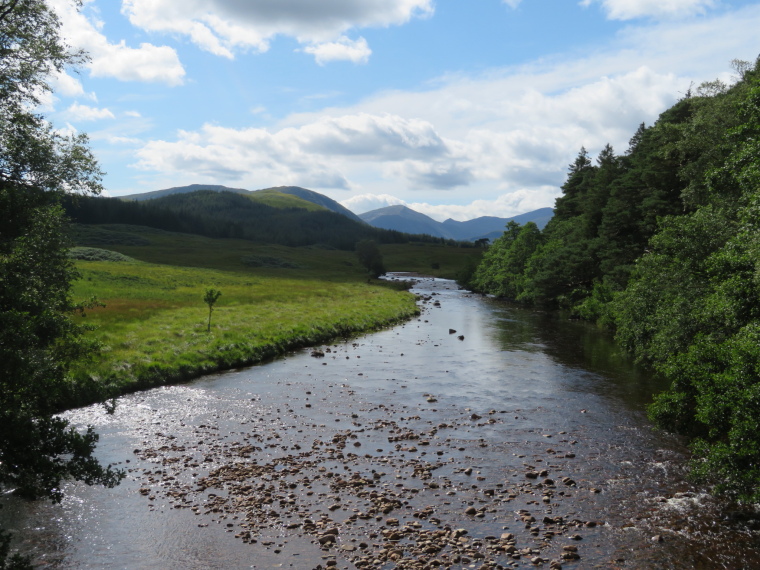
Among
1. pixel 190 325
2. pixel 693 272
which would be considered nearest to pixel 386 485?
pixel 693 272

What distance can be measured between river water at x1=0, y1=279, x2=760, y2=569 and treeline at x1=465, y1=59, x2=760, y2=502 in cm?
238

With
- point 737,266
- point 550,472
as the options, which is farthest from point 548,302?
point 550,472

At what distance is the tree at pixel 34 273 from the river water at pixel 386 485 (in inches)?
68.0

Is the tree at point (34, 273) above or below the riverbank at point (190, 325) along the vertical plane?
above

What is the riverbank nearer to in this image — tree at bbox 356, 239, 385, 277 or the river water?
the river water

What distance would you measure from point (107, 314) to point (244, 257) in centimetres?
11325

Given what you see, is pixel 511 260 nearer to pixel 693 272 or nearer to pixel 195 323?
pixel 693 272

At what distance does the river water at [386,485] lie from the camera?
13625 millimetres

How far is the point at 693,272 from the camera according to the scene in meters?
30.5

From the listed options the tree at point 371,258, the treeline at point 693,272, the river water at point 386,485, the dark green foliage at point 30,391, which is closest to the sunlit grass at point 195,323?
the river water at point 386,485

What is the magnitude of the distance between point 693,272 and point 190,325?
38.0 metres

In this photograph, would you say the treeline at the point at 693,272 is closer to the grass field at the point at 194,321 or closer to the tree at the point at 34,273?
the tree at the point at 34,273

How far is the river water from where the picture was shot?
13.6m

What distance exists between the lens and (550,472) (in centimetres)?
1889
